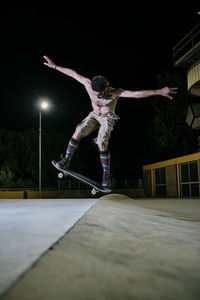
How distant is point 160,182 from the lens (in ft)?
89.4

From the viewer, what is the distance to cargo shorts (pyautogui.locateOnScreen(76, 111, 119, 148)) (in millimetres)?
7070

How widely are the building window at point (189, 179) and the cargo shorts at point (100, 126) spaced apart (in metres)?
16.2

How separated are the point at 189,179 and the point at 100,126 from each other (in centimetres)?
1740

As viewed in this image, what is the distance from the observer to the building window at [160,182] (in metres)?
26.5

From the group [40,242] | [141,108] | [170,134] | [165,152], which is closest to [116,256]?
[40,242]

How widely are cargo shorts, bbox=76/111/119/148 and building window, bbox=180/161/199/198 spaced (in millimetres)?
16165

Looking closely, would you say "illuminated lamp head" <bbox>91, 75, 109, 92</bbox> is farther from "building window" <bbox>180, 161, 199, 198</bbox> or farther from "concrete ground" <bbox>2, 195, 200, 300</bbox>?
"building window" <bbox>180, 161, 199, 198</bbox>

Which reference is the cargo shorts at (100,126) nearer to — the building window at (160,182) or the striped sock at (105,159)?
the striped sock at (105,159)

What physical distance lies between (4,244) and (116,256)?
36.3 inches

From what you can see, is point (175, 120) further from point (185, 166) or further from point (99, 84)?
point (99, 84)

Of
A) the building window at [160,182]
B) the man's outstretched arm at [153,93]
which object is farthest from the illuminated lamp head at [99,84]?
the building window at [160,182]

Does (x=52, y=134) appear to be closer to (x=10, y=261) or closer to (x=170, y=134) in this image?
(x=170, y=134)

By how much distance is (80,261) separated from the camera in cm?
177

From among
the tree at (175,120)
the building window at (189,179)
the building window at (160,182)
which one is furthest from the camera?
the tree at (175,120)
